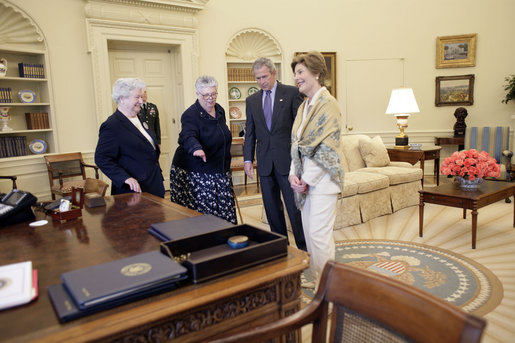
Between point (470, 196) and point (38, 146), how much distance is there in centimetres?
557

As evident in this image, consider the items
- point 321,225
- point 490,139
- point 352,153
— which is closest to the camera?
point 321,225

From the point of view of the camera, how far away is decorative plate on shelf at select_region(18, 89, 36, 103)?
5.15 meters

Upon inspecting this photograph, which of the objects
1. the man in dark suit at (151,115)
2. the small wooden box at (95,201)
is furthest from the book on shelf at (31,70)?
the small wooden box at (95,201)

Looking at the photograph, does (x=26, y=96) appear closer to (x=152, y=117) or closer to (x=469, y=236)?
(x=152, y=117)

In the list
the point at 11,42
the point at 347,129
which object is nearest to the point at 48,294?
the point at 11,42

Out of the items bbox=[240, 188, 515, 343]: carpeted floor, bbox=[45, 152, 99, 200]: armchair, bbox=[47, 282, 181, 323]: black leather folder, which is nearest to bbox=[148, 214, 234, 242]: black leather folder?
bbox=[47, 282, 181, 323]: black leather folder

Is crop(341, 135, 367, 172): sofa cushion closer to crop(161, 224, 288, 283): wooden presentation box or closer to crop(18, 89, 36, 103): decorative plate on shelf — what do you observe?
crop(161, 224, 288, 283): wooden presentation box

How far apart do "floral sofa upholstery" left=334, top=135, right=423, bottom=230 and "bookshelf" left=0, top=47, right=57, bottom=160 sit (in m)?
4.24

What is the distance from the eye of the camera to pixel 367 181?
4.43 meters

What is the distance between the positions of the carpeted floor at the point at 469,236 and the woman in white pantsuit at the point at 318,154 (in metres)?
1.10

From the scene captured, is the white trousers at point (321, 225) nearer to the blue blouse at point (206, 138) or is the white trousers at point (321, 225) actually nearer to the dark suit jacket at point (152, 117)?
the blue blouse at point (206, 138)

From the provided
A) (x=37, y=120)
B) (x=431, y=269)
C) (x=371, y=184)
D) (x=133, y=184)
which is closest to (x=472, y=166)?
(x=371, y=184)

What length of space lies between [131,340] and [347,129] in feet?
23.0

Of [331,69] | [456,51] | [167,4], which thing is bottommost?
[331,69]
